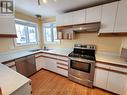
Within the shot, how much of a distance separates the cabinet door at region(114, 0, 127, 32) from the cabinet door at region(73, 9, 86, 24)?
79 centimetres

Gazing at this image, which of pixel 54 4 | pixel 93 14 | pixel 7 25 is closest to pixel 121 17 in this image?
pixel 93 14

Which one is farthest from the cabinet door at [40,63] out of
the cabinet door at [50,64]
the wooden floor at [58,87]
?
the wooden floor at [58,87]

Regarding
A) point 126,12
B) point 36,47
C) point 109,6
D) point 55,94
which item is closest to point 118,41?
point 126,12

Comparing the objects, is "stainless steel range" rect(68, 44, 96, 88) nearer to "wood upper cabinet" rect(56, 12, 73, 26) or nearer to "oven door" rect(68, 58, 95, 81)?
"oven door" rect(68, 58, 95, 81)

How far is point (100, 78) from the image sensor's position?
73.1 inches

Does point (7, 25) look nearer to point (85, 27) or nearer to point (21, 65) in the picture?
point (21, 65)

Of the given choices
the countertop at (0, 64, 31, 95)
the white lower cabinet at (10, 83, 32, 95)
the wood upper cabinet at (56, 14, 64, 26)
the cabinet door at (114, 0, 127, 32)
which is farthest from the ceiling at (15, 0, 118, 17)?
the white lower cabinet at (10, 83, 32, 95)

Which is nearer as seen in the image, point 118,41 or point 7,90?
point 7,90

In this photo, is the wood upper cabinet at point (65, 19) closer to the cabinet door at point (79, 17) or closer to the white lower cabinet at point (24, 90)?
the cabinet door at point (79, 17)

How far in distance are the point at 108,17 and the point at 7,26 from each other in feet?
8.00

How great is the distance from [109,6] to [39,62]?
2805mm

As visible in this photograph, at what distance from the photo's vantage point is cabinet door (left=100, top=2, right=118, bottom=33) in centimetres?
170

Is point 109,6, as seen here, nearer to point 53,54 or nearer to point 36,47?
point 53,54

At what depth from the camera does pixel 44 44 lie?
3.63m
